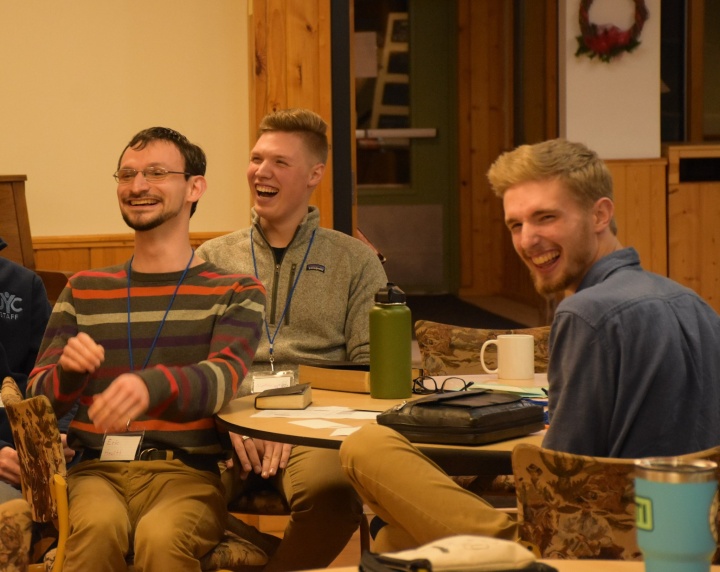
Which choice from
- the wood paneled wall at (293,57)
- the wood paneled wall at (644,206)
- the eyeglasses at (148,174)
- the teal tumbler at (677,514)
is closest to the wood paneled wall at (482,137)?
the wood paneled wall at (644,206)

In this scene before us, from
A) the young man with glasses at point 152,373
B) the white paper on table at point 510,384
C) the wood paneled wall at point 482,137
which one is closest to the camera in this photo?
the young man with glasses at point 152,373

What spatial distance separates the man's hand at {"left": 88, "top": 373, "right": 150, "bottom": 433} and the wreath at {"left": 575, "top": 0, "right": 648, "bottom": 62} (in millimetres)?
5792

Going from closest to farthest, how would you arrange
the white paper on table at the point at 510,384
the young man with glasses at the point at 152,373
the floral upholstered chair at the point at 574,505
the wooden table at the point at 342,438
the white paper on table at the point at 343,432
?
1. the floral upholstered chair at the point at 574,505
2. the wooden table at the point at 342,438
3. the white paper on table at the point at 343,432
4. the young man with glasses at the point at 152,373
5. the white paper on table at the point at 510,384

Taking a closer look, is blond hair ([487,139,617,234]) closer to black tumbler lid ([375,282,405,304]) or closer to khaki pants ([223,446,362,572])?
black tumbler lid ([375,282,405,304])

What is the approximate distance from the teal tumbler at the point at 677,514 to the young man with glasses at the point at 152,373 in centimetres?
138

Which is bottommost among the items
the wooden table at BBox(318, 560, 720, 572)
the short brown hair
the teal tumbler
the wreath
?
the wooden table at BBox(318, 560, 720, 572)

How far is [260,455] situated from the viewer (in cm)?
290

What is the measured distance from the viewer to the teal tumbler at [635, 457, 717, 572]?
42.1 inches

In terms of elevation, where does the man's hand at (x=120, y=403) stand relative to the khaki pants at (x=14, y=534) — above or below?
above

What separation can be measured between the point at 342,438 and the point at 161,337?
0.65 metres

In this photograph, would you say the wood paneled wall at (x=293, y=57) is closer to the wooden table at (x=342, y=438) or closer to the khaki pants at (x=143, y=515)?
the wooden table at (x=342, y=438)

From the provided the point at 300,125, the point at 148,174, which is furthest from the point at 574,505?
the point at 300,125

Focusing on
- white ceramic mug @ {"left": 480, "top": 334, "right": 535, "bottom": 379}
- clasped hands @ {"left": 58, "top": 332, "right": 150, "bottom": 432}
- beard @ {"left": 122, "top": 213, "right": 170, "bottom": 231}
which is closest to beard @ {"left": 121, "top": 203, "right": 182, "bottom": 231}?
beard @ {"left": 122, "top": 213, "right": 170, "bottom": 231}

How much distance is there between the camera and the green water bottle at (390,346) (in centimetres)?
254
